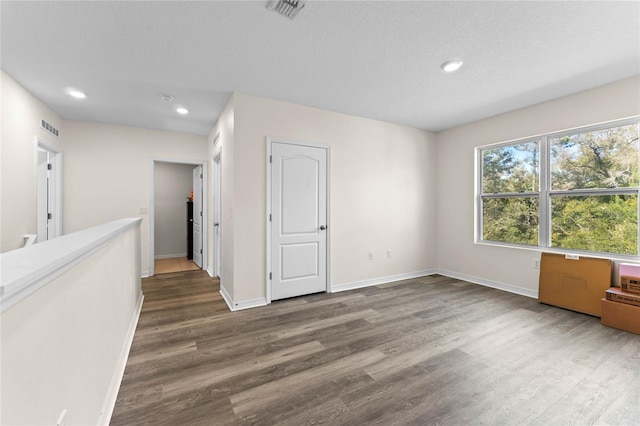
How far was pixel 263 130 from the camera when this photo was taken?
3537 mm

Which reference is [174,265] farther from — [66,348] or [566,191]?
[566,191]

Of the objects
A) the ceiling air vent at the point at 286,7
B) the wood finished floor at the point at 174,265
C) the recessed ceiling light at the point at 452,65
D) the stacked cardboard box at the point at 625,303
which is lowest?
the wood finished floor at the point at 174,265

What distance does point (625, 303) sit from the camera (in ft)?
9.14

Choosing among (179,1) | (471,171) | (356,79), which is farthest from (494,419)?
(471,171)

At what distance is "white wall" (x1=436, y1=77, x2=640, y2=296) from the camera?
10.5ft

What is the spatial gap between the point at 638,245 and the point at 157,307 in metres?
5.60

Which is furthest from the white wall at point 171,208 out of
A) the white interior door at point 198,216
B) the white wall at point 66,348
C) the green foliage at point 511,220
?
the green foliage at point 511,220

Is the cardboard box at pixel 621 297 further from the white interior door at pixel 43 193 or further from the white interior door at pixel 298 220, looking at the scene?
the white interior door at pixel 43 193

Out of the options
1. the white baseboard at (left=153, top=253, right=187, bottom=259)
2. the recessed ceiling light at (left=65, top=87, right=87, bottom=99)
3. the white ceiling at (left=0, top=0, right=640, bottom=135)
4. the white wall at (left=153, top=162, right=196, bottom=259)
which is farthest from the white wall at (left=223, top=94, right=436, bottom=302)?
the white baseboard at (left=153, top=253, right=187, bottom=259)

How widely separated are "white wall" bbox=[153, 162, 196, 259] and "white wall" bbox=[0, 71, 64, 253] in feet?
10.3

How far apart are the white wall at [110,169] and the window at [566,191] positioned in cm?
551

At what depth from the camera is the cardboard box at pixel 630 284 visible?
2.82 m

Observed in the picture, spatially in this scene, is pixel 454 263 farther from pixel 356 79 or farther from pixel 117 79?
pixel 117 79

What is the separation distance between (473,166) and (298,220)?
3078mm
